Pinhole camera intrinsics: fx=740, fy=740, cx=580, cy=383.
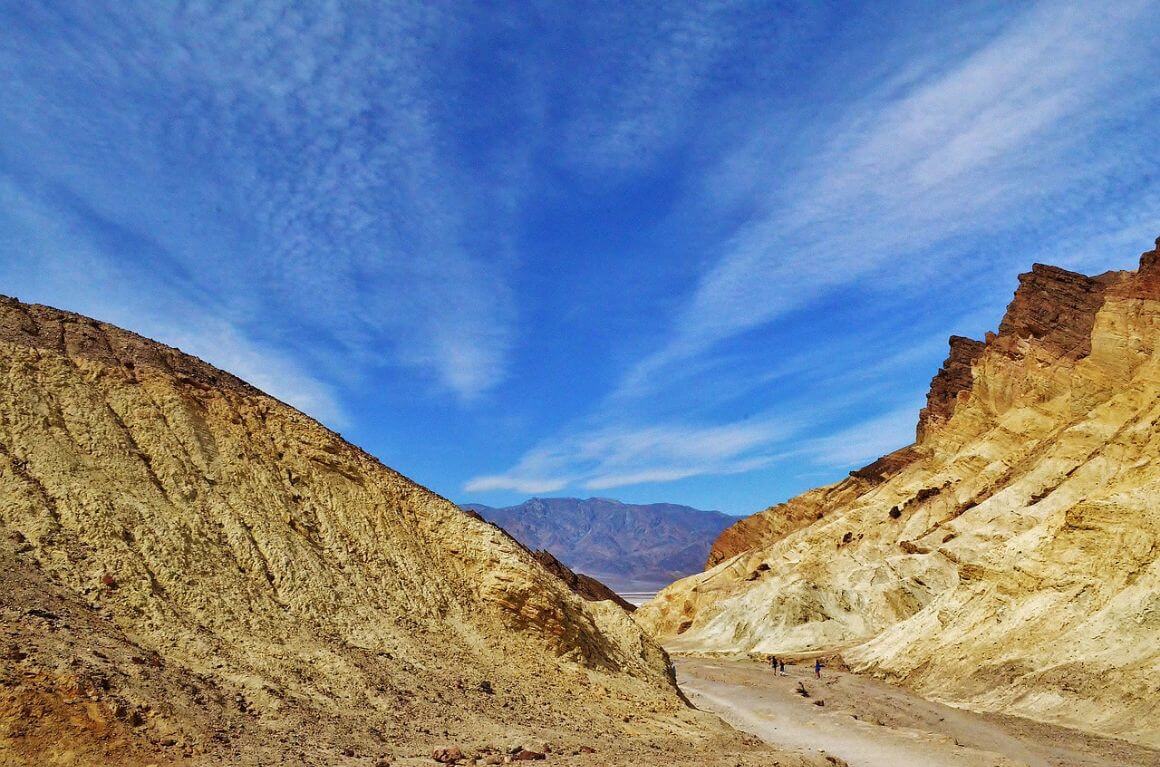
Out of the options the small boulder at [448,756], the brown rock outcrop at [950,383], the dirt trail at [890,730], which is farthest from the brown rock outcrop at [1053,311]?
the small boulder at [448,756]

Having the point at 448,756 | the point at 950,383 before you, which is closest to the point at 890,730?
the point at 448,756

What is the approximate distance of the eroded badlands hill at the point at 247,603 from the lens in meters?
12.0

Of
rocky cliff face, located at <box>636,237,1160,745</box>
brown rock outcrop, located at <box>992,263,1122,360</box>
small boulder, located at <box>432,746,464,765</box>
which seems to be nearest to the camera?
small boulder, located at <box>432,746,464,765</box>

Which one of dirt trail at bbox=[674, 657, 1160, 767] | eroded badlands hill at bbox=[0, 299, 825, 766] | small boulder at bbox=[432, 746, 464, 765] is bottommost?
dirt trail at bbox=[674, 657, 1160, 767]

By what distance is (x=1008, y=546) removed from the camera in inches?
1443

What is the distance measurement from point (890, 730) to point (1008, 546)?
631 inches

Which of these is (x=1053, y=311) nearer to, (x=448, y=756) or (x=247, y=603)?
(x=448, y=756)

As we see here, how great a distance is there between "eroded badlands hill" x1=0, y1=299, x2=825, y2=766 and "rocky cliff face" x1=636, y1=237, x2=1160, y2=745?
16.1 meters

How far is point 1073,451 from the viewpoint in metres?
53.1

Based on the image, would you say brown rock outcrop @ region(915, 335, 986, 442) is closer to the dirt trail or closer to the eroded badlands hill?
the dirt trail

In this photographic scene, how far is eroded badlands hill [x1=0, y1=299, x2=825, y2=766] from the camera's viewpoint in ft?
39.4

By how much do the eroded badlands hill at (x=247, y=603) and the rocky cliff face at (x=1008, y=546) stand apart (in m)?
16.1

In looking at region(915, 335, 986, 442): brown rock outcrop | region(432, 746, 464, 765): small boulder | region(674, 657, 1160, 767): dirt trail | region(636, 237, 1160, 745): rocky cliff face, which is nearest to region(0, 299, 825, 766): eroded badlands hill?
region(432, 746, 464, 765): small boulder

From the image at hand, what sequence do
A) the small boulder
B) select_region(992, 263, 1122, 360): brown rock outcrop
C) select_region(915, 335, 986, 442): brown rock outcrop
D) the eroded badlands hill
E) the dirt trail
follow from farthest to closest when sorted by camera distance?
select_region(915, 335, 986, 442): brown rock outcrop → select_region(992, 263, 1122, 360): brown rock outcrop → the dirt trail → the small boulder → the eroded badlands hill
